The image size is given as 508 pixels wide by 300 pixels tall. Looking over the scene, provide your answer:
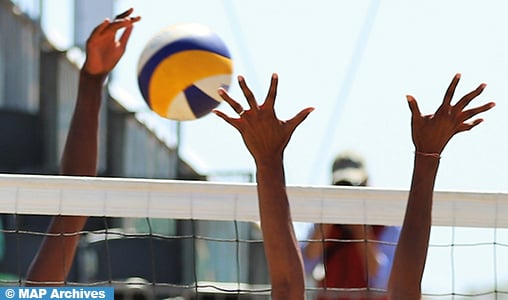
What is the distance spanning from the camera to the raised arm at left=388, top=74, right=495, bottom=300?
12.8 feet

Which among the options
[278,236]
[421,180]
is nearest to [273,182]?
[278,236]

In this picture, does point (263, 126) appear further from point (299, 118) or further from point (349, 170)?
point (349, 170)

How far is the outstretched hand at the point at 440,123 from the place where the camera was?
396 centimetres

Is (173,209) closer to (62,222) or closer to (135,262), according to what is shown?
(62,222)

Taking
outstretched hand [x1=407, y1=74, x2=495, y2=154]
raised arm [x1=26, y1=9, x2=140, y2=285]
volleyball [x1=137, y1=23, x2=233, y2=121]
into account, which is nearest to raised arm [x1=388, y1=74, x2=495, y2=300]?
outstretched hand [x1=407, y1=74, x2=495, y2=154]

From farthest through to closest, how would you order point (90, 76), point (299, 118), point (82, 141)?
point (90, 76) < point (82, 141) < point (299, 118)

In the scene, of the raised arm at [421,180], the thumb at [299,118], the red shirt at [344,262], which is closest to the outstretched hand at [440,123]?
the raised arm at [421,180]

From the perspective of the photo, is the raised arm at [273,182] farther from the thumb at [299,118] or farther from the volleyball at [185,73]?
the volleyball at [185,73]

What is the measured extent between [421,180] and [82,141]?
51.1 inches

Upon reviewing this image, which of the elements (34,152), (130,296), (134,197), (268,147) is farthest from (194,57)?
(34,152)

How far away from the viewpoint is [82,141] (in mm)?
4770

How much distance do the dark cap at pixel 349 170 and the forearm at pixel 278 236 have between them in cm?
188

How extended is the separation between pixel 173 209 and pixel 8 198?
1.79 feet

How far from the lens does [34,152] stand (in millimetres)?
12805
